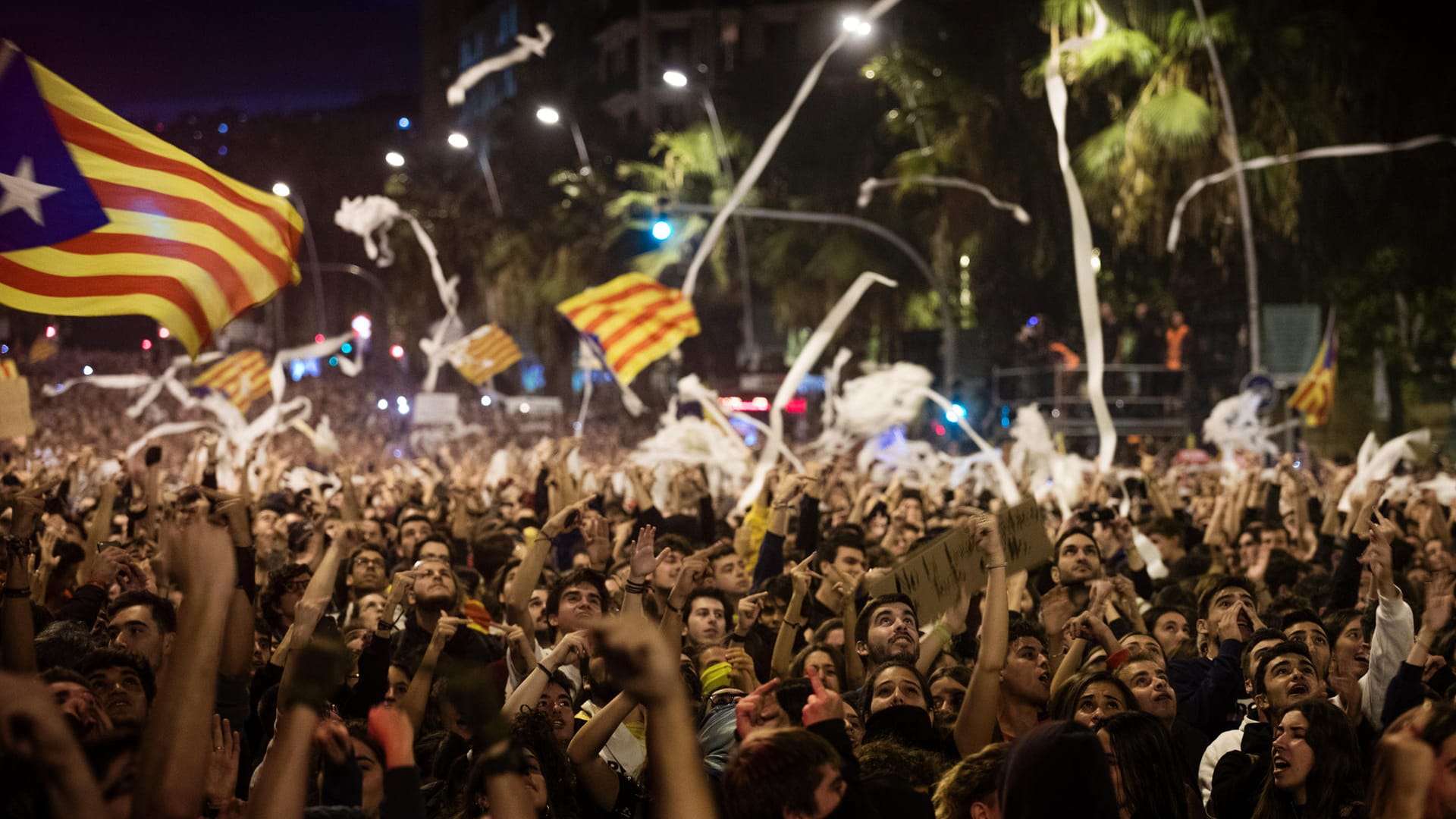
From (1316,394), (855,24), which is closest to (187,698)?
(855,24)

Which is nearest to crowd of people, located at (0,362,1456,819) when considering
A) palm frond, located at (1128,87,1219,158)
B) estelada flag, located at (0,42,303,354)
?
estelada flag, located at (0,42,303,354)

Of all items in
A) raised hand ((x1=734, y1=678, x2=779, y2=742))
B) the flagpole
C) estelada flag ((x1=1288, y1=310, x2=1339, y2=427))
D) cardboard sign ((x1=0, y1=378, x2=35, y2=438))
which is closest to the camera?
raised hand ((x1=734, y1=678, x2=779, y2=742))

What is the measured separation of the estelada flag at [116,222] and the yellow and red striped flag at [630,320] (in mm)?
7220

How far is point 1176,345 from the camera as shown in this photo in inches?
1030

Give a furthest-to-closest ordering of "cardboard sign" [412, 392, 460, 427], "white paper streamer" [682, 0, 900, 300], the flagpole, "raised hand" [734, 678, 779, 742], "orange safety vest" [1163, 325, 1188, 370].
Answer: "cardboard sign" [412, 392, 460, 427], "orange safety vest" [1163, 325, 1188, 370], "white paper streamer" [682, 0, 900, 300], the flagpole, "raised hand" [734, 678, 779, 742]

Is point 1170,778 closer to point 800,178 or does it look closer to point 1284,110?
point 1284,110

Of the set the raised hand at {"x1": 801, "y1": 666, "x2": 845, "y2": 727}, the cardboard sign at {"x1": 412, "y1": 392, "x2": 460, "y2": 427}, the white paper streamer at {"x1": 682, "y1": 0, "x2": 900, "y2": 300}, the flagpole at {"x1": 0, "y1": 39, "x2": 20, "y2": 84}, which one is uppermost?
the white paper streamer at {"x1": 682, "y1": 0, "x2": 900, "y2": 300}

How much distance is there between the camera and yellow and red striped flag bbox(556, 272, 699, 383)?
1490 centimetres

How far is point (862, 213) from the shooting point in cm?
3142

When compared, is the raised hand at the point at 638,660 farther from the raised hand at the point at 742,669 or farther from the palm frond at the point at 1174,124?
the palm frond at the point at 1174,124

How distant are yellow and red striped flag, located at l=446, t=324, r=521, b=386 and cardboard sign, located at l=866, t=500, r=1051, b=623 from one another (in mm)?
13859

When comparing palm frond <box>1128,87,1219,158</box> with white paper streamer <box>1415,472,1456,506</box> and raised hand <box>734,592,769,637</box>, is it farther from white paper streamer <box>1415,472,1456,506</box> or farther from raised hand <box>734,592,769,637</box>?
raised hand <box>734,592,769,637</box>

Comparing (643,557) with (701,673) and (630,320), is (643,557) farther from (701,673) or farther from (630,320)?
(630,320)

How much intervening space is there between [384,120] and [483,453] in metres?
66.7
